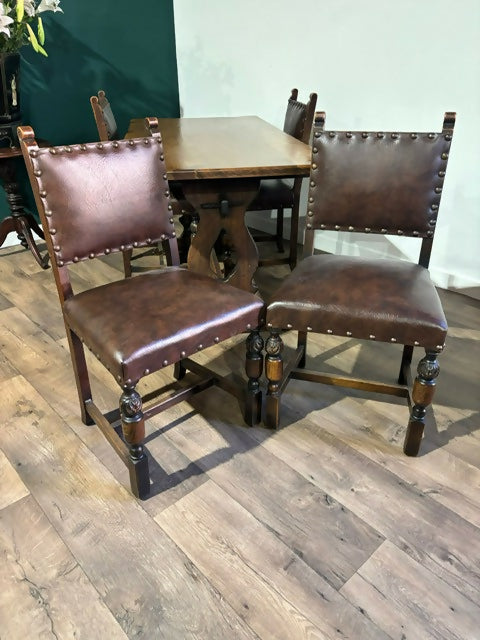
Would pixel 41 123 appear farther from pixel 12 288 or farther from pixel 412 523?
pixel 412 523

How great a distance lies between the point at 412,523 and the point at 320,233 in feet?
6.74

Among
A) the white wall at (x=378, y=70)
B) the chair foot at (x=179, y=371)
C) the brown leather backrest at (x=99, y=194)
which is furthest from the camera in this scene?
the white wall at (x=378, y=70)

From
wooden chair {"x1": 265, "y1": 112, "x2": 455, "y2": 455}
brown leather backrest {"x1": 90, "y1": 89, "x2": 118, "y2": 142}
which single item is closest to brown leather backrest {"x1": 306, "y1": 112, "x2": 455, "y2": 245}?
wooden chair {"x1": 265, "y1": 112, "x2": 455, "y2": 455}

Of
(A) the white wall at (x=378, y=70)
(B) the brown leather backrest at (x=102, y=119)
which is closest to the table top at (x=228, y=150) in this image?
(B) the brown leather backrest at (x=102, y=119)

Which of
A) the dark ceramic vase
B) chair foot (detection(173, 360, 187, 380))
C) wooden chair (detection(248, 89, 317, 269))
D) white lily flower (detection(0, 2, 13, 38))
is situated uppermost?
white lily flower (detection(0, 2, 13, 38))

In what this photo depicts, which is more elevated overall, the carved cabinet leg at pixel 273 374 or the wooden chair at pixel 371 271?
the wooden chair at pixel 371 271

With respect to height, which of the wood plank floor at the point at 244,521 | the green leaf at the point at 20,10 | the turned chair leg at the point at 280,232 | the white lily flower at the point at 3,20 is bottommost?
the wood plank floor at the point at 244,521

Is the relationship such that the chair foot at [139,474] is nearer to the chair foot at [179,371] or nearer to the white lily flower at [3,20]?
the chair foot at [179,371]

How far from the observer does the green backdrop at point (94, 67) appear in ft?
10.2

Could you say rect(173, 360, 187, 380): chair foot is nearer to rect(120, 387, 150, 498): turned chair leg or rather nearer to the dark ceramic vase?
rect(120, 387, 150, 498): turned chair leg

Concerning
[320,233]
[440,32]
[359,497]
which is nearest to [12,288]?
[320,233]

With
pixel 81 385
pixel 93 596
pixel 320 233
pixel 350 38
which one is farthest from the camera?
pixel 320 233

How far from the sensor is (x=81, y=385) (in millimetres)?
1685

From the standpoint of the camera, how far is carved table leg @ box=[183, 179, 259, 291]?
6.72 ft
